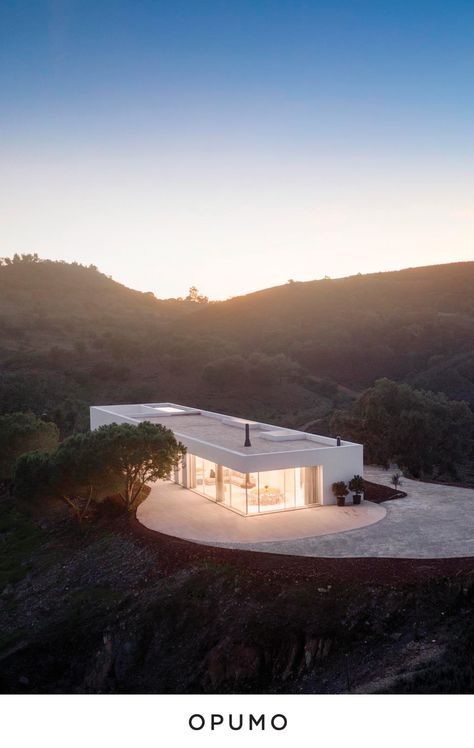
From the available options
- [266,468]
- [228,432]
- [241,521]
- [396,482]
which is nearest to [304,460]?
[266,468]

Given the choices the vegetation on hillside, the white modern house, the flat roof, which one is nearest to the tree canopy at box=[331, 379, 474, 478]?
the vegetation on hillside

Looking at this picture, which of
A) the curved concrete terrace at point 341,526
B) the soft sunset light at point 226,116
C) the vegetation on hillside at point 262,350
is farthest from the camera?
the vegetation on hillside at point 262,350

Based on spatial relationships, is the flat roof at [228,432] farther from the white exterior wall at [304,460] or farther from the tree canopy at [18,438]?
the tree canopy at [18,438]

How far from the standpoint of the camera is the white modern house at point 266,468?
1881 cm

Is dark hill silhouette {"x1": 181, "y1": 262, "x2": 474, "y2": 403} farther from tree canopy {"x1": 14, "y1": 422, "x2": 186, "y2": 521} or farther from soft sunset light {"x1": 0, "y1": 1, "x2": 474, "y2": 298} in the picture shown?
tree canopy {"x1": 14, "y1": 422, "x2": 186, "y2": 521}

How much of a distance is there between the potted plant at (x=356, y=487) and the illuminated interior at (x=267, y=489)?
44.3 inches

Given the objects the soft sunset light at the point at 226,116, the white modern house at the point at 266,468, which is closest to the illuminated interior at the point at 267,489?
the white modern house at the point at 266,468

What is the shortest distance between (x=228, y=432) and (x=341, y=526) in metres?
8.04

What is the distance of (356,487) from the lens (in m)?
19.6

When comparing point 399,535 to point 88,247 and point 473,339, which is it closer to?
point 88,247

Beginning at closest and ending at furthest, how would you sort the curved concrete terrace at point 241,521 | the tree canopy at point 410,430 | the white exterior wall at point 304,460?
1. the curved concrete terrace at point 241,521
2. the white exterior wall at point 304,460
3. the tree canopy at point 410,430

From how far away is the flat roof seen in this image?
20.7 meters

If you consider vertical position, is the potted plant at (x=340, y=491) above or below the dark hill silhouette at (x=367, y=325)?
below

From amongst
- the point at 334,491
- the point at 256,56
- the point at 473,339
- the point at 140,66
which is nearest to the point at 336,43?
the point at 256,56
